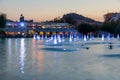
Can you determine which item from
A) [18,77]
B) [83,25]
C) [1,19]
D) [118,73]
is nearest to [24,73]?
[18,77]

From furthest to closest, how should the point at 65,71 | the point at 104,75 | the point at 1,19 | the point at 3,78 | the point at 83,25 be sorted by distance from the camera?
the point at 83,25 < the point at 1,19 < the point at 65,71 < the point at 104,75 < the point at 3,78

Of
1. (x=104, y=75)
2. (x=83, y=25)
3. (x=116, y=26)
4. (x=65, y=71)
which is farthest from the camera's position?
(x=83, y=25)

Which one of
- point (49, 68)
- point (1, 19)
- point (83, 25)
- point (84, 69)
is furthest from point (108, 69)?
point (83, 25)

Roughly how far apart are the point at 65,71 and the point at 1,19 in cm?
12315

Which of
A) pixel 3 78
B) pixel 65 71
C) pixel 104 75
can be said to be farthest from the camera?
pixel 65 71

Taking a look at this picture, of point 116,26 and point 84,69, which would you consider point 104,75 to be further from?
point 116,26

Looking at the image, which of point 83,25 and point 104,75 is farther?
point 83,25

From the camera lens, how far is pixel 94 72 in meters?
23.0

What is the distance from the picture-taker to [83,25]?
189 meters

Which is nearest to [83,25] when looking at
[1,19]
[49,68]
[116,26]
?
[116,26]

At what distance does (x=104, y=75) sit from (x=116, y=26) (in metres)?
145

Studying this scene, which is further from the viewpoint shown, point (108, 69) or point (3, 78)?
point (108, 69)

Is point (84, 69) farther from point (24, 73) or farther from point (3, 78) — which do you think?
point (3, 78)

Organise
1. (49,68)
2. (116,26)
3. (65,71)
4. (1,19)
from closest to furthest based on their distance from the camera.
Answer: (65,71) → (49,68) → (1,19) → (116,26)
